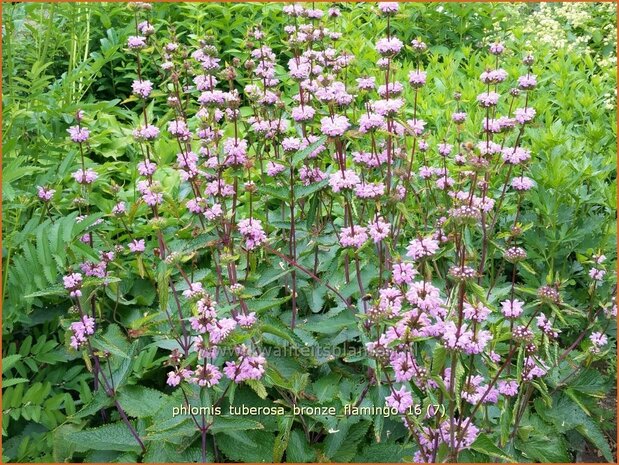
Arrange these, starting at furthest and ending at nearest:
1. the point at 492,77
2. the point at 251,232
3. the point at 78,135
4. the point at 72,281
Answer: the point at 492,77 < the point at 78,135 < the point at 251,232 < the point at 72,281

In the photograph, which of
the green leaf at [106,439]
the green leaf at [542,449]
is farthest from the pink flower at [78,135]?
the green leaf at [542,449]

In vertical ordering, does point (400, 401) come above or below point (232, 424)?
above

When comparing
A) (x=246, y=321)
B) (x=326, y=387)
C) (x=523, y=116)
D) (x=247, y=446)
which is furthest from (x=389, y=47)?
(x=247, y=446)

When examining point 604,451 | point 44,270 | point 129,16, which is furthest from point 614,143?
point 129,16

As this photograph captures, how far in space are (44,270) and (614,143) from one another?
2.59m

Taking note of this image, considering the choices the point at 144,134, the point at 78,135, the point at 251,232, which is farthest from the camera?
the point at 78,135

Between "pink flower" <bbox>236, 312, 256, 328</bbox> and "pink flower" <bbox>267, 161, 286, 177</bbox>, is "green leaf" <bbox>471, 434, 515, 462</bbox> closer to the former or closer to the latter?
"pink flower" <bbox>236, 312, 256, 328</bbox>

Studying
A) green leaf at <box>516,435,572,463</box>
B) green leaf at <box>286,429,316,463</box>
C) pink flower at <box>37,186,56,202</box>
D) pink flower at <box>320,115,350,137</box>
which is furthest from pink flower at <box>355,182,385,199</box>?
pink flower at <box>37,186,56,202</box>

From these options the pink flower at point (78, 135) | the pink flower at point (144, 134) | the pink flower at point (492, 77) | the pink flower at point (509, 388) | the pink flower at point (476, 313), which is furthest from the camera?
the pink flower at point (492, 77)

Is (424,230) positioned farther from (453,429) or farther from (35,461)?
(35,461)

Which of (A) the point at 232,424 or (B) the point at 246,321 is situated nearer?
(B) the point at 246,321

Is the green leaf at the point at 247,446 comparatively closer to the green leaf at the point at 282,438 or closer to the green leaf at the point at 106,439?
the green leaf at the point at 282,438

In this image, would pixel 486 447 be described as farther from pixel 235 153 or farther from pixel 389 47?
pixel 389 47

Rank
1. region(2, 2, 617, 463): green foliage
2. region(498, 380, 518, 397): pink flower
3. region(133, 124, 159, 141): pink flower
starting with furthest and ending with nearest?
region(133, 124, 159, 141): pink flower → region(2, 2, 617, 463): green foliage → region(498, 380, 518, 397): pink flower
